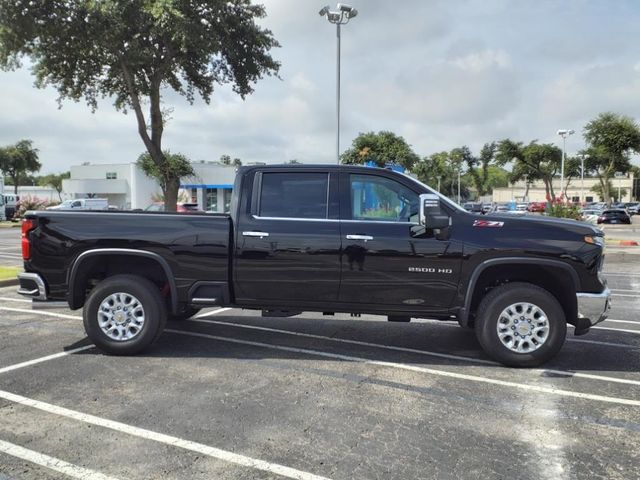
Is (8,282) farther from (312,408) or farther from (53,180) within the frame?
(53,180)

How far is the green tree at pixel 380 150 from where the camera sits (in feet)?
132

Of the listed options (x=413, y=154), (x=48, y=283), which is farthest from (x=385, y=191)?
(x=413, y=154)

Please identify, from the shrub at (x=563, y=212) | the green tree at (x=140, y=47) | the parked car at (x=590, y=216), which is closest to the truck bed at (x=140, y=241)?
the parked car at (x=590, y=216)

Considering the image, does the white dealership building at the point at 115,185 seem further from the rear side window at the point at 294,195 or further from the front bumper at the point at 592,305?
the front bumper at the point at 592,305

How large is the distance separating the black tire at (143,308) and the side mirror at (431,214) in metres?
2.84

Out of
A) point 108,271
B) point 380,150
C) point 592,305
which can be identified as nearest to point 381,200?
point 592,305

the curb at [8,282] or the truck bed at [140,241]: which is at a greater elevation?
the truck bed at [140,241]

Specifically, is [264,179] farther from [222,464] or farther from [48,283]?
[222,464]

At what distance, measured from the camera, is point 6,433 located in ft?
12.8

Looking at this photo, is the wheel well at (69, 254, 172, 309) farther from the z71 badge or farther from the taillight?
the z71 badge

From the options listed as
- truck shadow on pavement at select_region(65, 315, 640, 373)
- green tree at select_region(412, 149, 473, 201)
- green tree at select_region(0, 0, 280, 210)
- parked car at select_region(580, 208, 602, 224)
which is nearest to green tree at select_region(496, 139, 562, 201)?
parked car at select_region(580, 208, 602, 224)

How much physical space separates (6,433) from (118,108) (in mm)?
21710

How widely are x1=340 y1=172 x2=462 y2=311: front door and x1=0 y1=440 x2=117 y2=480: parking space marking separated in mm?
2878

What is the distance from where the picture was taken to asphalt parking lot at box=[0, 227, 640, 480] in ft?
11.4
